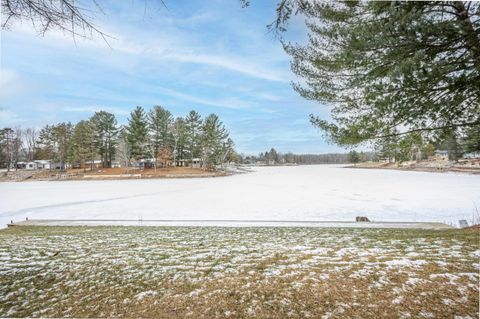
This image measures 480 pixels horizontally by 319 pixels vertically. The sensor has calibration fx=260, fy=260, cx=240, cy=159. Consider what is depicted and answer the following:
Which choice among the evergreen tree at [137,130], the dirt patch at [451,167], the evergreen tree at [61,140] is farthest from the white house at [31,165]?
the dirt patch at [451,167]

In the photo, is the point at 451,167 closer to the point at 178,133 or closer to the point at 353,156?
the point at 353,156

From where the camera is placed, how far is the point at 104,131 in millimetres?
48781

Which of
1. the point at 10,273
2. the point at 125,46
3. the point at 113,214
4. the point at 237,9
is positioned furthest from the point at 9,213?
the point at 237,9

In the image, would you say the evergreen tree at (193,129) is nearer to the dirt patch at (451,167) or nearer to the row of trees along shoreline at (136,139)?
the row of trees along shoreline at (136,139)

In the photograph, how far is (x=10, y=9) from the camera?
8.12 feet

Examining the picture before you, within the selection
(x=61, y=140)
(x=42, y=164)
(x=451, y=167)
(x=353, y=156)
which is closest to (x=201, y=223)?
(x=353, y=156)

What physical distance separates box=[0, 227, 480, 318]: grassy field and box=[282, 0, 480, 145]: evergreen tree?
217 cm

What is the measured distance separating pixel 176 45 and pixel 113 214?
379 inches

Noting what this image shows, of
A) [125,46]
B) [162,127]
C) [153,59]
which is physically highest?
[162,127]

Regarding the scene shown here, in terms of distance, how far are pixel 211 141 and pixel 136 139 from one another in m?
12.8

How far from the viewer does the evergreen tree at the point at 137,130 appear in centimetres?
4425

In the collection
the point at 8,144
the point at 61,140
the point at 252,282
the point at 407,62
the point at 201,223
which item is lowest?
the point at 201,223

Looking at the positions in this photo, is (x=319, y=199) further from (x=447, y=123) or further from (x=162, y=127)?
(x=162, y=127)

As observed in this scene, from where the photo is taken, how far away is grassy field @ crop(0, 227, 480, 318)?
256cm
